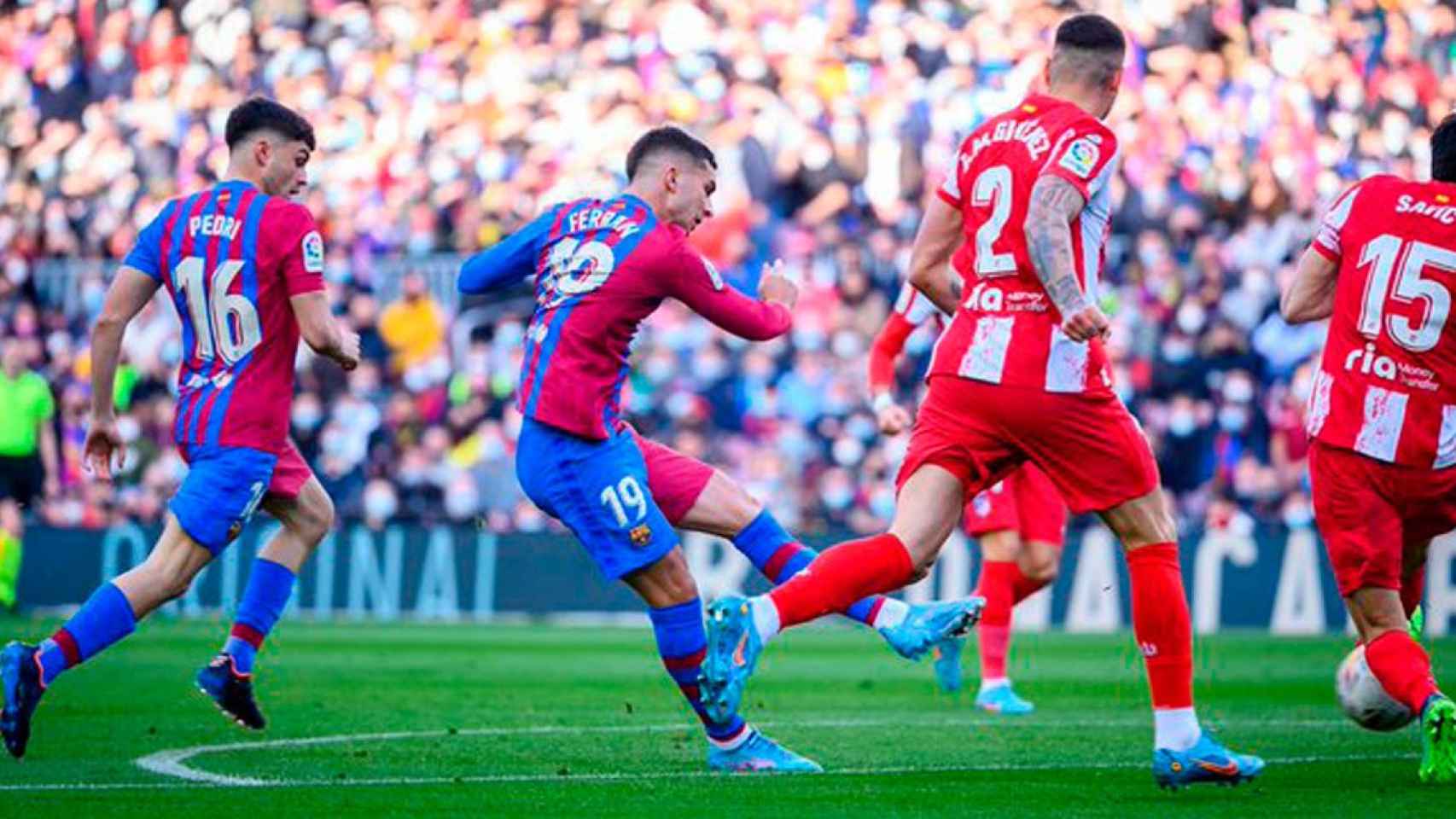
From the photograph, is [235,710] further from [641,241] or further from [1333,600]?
[1333,600]

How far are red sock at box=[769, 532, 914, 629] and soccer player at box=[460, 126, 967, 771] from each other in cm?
64

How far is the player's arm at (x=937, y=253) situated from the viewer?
8547mm

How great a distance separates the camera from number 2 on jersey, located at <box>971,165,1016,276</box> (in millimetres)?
8281

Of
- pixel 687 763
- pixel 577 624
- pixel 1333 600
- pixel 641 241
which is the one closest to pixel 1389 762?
pixel 687 763

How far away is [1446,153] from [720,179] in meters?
15.2

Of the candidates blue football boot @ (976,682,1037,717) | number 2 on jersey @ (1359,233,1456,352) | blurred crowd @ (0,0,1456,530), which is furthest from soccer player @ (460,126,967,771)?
blurred crowd @ (0,0,1456,530)

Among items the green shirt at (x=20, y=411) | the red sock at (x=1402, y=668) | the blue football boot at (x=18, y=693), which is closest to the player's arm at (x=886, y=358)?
the red sock at (x=1402, y=668)

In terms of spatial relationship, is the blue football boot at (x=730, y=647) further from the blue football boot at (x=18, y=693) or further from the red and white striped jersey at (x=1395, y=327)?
the blue football boot at (x=18, y=693)

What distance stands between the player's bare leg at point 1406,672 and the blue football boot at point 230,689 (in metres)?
4.31

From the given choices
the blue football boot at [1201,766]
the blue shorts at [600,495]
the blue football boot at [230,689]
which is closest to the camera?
the blue football boot at [1201,766]

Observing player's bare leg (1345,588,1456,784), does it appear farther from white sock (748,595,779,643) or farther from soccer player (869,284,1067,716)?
soccer player (869,284,1067,716)

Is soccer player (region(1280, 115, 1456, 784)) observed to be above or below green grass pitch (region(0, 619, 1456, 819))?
above

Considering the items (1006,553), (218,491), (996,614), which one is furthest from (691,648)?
(1006,553)

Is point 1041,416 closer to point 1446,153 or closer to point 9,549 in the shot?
point 1446,153
